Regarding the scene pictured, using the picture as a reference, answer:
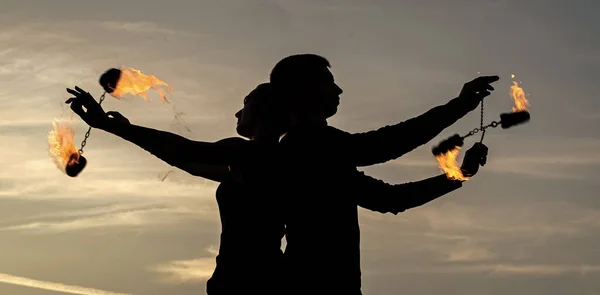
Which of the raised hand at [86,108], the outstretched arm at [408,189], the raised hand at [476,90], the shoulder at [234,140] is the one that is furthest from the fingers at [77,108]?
the raised hand at [476,90]

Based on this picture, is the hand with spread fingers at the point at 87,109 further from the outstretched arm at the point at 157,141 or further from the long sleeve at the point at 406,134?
the long sleeve at the point at 406,134

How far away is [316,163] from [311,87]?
0.65 m

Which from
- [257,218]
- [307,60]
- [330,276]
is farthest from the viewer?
[257,218]

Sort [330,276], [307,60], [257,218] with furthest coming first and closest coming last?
1. [257,218]
2. [307,60]
3. [330,276]

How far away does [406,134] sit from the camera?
670cm

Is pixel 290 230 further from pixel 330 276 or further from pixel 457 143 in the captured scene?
pixel 457 143

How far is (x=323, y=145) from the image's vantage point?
22.7 feet

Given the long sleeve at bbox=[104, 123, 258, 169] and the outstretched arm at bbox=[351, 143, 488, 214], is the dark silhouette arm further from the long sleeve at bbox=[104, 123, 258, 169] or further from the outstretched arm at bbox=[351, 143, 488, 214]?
the outstretched arm at bbox=[351, 143, 488, 214]

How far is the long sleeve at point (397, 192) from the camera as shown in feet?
23.2

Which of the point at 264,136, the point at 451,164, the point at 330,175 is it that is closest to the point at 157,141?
the point at 330,175

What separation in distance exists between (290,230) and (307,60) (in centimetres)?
144

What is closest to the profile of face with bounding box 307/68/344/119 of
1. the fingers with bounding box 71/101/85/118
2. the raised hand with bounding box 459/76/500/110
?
the raised hand with bounding box 459/76/500/110

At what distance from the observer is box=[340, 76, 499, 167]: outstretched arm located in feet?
22.0

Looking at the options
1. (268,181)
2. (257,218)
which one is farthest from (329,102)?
(257,218)
